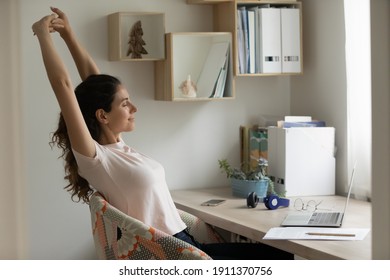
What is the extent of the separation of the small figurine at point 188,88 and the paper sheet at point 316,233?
3.33 ft

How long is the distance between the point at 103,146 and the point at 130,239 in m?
0.36

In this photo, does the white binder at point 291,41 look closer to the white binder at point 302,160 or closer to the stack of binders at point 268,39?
the stack of binders at point 268,39

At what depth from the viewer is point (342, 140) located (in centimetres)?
344

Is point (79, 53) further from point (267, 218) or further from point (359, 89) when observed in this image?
point (359, 89)

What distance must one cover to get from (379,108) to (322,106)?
6.28 ft

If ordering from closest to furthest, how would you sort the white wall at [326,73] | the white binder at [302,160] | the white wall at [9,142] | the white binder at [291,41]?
the white wall at [9,142] → the white binder at [302,160] → the white wall at [326,73] → the white binder at [291,41]

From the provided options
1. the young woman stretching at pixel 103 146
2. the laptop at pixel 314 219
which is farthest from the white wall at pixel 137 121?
the laptop at pixel 314 219

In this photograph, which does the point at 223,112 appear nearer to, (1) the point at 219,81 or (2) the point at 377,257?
(1) the point at 219,81

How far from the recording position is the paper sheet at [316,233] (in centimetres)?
245

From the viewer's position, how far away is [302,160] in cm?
335

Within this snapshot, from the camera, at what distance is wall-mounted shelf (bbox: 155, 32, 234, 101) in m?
3.41

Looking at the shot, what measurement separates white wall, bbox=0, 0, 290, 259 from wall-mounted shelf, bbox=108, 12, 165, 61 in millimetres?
65

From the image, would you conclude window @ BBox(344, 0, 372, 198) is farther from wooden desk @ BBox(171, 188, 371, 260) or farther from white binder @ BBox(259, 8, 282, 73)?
white binder @ BBox(259, 8, 282, 73)

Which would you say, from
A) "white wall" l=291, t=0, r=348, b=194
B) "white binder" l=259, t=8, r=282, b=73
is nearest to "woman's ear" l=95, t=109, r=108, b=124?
"white binder" l=259, t=8, r=282, b=73
